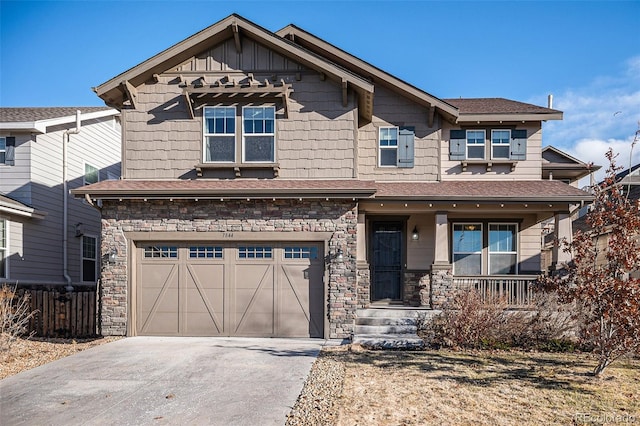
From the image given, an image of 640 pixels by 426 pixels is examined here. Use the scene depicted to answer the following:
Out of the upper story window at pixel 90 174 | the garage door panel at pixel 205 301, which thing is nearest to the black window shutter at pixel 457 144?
the garage door panel at pixel 205 301

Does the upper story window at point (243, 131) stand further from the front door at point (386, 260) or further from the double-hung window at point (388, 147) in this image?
the front door at point (386, 260)

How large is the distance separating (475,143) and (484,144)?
0.27 m

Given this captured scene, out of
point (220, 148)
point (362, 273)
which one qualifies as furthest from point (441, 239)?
point (220, 148)

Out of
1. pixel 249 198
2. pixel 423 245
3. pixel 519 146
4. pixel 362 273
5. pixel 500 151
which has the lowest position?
pixel 362 273

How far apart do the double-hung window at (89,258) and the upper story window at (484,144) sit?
43.3 feet

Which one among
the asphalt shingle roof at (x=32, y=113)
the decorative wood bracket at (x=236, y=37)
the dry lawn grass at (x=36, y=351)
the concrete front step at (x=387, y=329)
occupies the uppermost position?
the decorative wood bracket at (x=236, y=37)

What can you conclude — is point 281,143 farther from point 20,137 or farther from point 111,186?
point 20,137

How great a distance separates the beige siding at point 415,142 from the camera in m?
13.4

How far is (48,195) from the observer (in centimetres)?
1530

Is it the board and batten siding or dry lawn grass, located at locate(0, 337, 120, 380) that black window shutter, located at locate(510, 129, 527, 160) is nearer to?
the board and batten siding

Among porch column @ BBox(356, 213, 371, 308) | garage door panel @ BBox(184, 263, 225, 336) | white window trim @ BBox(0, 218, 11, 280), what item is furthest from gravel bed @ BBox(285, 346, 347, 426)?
white window trim @ BBox(0, 218, 11, 280)

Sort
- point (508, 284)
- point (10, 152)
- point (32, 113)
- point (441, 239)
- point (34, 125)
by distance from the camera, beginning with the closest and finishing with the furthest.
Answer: point (441, 239), point (508, 284), point (34, 125), point (10, 152), point (32, 113)

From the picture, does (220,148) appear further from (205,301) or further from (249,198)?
(205,301)

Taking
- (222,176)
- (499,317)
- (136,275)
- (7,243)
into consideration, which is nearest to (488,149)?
(499,317)
